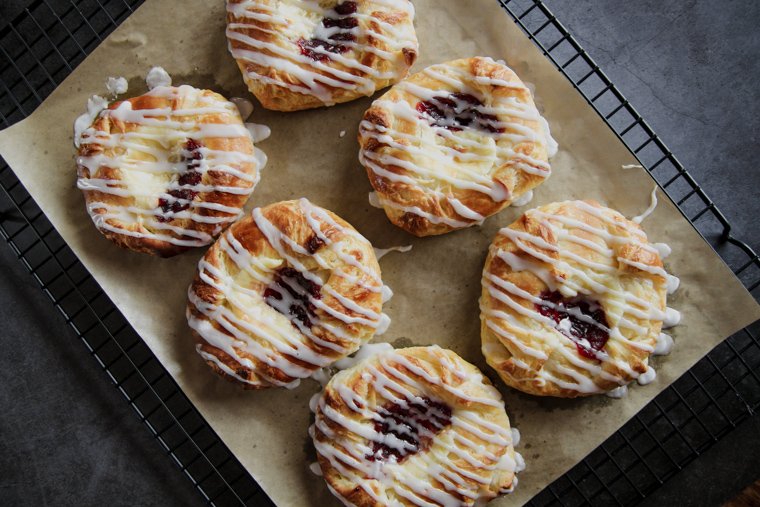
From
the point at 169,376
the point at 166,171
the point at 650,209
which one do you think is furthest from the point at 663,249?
the point at 169,376

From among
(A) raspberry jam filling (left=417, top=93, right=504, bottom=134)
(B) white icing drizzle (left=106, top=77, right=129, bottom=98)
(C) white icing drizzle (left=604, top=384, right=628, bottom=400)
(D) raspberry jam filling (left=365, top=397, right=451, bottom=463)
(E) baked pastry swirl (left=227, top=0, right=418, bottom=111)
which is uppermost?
(E) baked pastry swirl (left=227, top=0, right=418, bottom=111)

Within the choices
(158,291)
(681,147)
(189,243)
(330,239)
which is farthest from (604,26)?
(158,291)

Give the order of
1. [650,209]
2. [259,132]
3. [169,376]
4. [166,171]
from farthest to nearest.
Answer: [169,376] → [259,132] → [166,171] → [650,209]

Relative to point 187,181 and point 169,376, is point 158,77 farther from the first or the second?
point 169,376

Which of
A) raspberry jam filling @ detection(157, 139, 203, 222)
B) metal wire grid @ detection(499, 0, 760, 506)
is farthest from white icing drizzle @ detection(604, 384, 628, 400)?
raspberry jam filling @ detection(157, 139, 203, 222)

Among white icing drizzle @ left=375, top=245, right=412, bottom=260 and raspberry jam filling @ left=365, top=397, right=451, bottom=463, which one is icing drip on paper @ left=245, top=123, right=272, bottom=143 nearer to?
white icing drizzle @ left=375, top=245, right=412, bottom=260

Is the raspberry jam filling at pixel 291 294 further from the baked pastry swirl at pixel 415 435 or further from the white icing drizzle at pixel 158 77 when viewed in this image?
the white icing drizzle at pixel 158 77

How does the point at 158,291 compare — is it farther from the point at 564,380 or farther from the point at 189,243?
the point at 564,380
